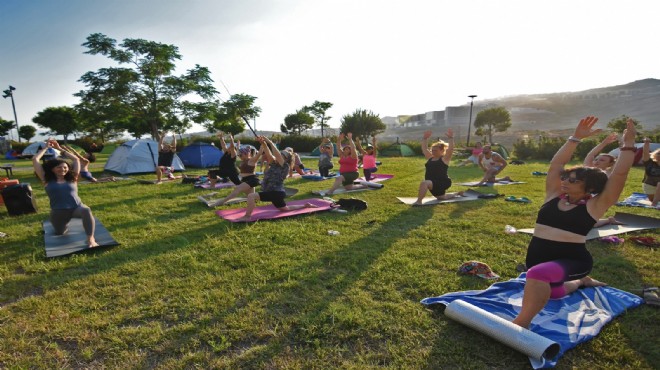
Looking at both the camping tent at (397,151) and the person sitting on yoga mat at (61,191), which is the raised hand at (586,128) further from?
the camping tent at (397,151)

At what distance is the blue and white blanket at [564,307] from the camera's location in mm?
2658

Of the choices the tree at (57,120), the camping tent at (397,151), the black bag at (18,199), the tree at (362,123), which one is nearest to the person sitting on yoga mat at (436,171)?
the black bag at (18,199)

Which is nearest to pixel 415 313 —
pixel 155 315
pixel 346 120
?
pixel 155 315

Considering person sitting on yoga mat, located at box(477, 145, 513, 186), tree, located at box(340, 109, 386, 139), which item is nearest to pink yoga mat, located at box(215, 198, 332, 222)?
person sitting on yoga mat, located at box(477, 145, 513, 186)

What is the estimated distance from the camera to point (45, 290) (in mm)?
3654

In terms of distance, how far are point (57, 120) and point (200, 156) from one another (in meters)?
29.4

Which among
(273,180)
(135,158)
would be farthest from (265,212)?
(135,158)

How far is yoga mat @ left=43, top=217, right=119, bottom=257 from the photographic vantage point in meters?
4.70

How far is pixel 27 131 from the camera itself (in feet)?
125

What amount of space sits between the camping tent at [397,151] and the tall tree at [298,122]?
19.1 meters

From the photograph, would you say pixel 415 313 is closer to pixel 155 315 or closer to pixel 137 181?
pixel 155 315

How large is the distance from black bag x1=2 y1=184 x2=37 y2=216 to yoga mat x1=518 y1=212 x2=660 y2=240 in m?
9.57

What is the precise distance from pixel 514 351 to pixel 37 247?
245 inches

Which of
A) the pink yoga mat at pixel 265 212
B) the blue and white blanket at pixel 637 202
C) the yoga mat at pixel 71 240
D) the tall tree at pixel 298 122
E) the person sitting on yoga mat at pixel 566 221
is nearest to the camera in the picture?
the person sitting on yoga mat at pixel 566 221
